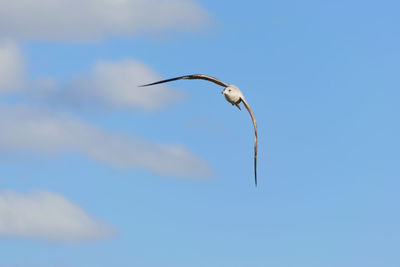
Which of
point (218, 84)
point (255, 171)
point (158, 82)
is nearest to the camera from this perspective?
point (255, 171)

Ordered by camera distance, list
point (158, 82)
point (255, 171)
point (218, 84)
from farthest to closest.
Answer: point (218, 84), point (158, 82), point (255, 171)

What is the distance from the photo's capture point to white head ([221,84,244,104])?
110 ft

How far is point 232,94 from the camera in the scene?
110 feet

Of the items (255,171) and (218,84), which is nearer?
(255,171)

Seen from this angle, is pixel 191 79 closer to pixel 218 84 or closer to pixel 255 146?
pixel 218 84

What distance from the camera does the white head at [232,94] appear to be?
33459 mm

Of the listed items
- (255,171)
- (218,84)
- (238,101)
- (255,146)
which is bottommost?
(255,171)

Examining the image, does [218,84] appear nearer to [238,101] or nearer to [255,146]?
[238,101]

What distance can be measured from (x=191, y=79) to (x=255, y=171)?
9256 mm

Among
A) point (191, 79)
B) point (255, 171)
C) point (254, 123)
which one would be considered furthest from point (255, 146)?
point (191, 79)

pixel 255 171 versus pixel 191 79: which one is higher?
pixel 191 79

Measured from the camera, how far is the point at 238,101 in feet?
113

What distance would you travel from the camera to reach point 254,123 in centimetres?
3459

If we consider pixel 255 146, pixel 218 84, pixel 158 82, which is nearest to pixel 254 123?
pixel 255 146
